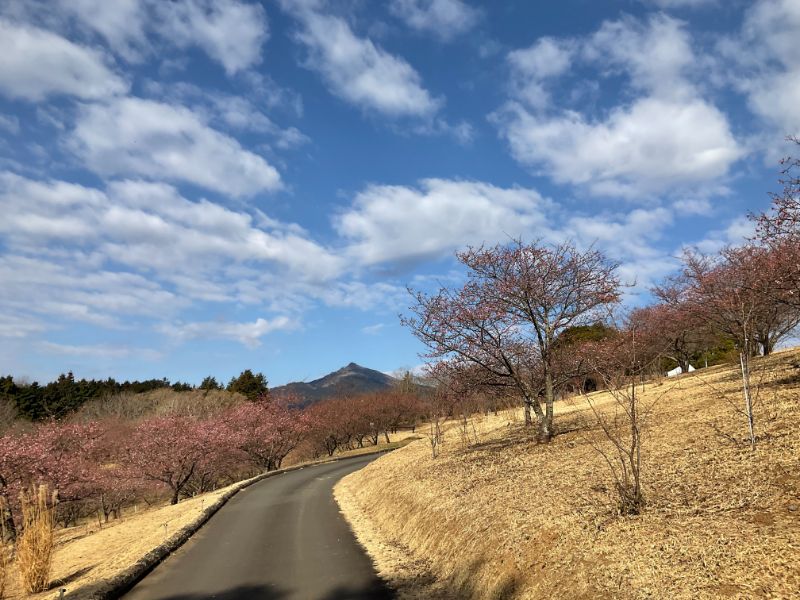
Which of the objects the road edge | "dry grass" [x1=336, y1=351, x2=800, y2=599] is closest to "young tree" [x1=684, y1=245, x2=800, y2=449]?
"dry grass" [x1=336, y1=351, x2=800, y2=599]

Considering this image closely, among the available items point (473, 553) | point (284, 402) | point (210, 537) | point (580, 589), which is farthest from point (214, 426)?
point (580, 589)

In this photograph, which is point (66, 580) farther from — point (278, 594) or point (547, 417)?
point (547, 417)

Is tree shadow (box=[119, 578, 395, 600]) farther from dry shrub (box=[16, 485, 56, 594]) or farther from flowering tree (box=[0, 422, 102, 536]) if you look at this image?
flowering tree (box=[0, 422, 102, 536])

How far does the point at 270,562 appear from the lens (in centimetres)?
1120

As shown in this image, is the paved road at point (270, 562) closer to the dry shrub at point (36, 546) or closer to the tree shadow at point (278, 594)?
the tree shadow at point (278, 594)

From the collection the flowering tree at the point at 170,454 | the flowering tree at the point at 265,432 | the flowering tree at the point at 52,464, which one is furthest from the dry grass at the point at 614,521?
the flowering tree at the point at 265,432

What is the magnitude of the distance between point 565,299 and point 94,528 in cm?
2698

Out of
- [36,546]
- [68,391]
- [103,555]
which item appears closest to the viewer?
[36,546]

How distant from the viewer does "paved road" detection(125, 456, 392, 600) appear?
9125 millimetres

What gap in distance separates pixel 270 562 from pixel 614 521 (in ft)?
24.5

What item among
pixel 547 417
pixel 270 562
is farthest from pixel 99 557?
pixel 547 417

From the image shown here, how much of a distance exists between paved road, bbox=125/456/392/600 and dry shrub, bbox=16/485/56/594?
2587mm

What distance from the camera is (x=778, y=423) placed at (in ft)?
33.8

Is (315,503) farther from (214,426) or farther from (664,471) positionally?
(214,426)
